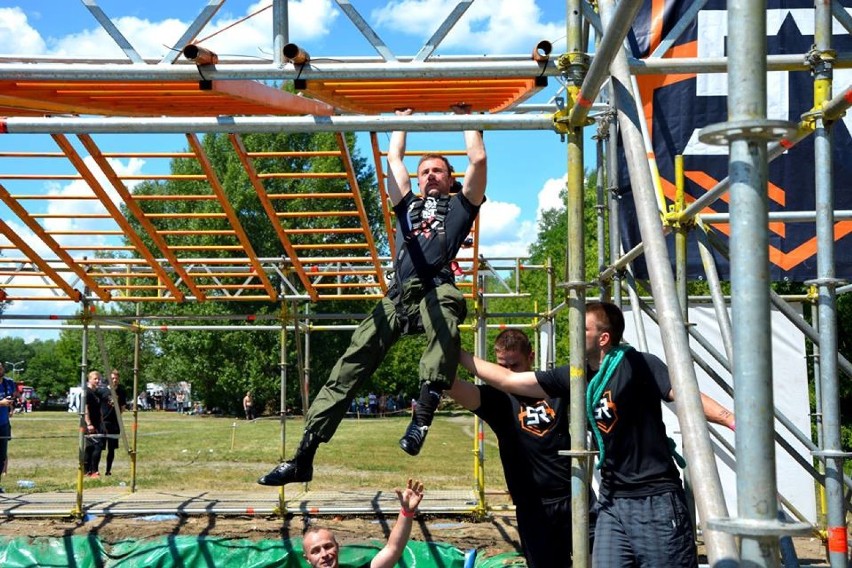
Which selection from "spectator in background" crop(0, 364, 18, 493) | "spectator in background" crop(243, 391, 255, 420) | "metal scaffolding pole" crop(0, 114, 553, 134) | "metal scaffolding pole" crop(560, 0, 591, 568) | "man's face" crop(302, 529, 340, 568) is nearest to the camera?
"metal scaffolding pole" crop(560, 0, 591, 568)

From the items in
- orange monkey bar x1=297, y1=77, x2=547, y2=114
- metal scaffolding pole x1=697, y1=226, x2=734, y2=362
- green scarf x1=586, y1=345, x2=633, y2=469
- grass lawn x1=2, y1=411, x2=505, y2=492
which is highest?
orange monkey bar x1=297, y1=77, x2=547, y2=114

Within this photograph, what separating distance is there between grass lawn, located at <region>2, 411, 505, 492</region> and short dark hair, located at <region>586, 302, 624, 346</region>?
33.6 ft

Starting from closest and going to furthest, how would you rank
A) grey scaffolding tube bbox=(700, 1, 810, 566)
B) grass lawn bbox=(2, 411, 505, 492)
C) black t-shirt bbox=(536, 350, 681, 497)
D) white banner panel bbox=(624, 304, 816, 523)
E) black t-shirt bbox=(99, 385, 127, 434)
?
grey scaffolding tube bbox=(700, 1, 810, 566), black t-shirt bbox=(536, 350, 681, 497), white banner panel bbox=(624, 304, 816, 523), black t-shirt bbox=(99, 385, 127, 434), grass lawn bbox=(2, 411, 505, 492)

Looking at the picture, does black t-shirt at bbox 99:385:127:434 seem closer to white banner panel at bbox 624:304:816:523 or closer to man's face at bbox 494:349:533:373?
white banner panel at bbox 624:304:816:523

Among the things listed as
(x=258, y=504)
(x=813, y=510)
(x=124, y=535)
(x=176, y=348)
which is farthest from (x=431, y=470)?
(x=176, y=348)

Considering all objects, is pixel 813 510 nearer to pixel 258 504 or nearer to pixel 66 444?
pixel 258 504

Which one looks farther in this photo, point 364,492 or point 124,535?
point 364,492

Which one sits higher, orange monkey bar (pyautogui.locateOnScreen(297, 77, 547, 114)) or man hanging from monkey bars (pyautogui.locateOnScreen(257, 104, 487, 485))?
orange monkey bar (pyautogui.locateOnScreen(297, 77, 547, 114))

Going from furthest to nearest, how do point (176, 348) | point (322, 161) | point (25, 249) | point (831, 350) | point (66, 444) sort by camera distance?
point (176, 348)
point (322, 161)
point (66, 444)
point (25, 249)
point (831, 350)

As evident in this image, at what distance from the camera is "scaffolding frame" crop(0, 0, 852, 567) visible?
1.99 metres

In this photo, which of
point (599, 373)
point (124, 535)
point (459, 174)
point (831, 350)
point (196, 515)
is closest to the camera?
point (831, 350)

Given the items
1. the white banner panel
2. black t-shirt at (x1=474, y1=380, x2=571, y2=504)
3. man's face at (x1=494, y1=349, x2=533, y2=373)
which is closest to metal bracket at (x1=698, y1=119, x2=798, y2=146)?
man's face at (x1=494, y1=349, x2=533, y2=373)

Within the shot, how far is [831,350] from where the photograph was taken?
3.88 metres

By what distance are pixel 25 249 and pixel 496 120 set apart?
702 cm
